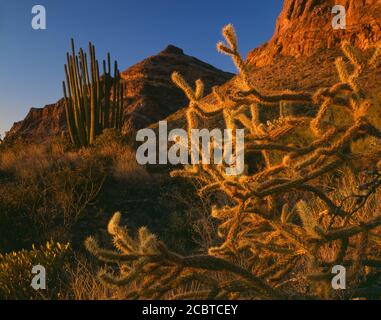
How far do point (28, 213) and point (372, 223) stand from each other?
20.7ft

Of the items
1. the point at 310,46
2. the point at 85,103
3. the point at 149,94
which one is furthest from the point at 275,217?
the point at 149,94

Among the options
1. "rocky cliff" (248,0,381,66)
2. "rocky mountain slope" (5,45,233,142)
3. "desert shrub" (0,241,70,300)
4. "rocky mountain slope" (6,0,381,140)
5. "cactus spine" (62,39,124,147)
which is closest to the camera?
"desert shrub" (0,241,70,300)

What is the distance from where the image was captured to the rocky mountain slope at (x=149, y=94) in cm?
3212

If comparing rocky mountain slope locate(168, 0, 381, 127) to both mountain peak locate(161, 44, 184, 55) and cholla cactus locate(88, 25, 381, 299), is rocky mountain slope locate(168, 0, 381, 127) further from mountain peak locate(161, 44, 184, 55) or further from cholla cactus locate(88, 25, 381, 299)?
cholla cactus locate(88, 25, 381, 299)

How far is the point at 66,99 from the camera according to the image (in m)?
14.6

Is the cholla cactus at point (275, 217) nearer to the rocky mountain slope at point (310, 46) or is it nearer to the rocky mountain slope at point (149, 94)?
the rocky mountain slope at point (310, 46)

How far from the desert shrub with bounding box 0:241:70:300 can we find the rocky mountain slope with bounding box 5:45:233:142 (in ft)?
75.5

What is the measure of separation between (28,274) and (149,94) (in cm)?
2970

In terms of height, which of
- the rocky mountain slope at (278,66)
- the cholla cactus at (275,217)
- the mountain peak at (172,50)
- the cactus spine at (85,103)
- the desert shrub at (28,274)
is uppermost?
the mountain peak at (172,50)

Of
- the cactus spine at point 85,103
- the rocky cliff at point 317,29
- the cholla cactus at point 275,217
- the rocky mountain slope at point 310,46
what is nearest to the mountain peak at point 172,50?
the rocky cliff at point 317,29

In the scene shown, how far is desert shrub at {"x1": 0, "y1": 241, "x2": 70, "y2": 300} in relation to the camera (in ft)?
15.9

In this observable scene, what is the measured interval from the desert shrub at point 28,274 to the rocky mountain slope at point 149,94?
23007 mm

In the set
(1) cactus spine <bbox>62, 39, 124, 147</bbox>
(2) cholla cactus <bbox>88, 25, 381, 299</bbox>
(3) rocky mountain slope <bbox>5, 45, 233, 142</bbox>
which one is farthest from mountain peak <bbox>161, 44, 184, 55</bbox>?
(2) cholla cactus <bbox>88, 25, 381, 299</bbox>
